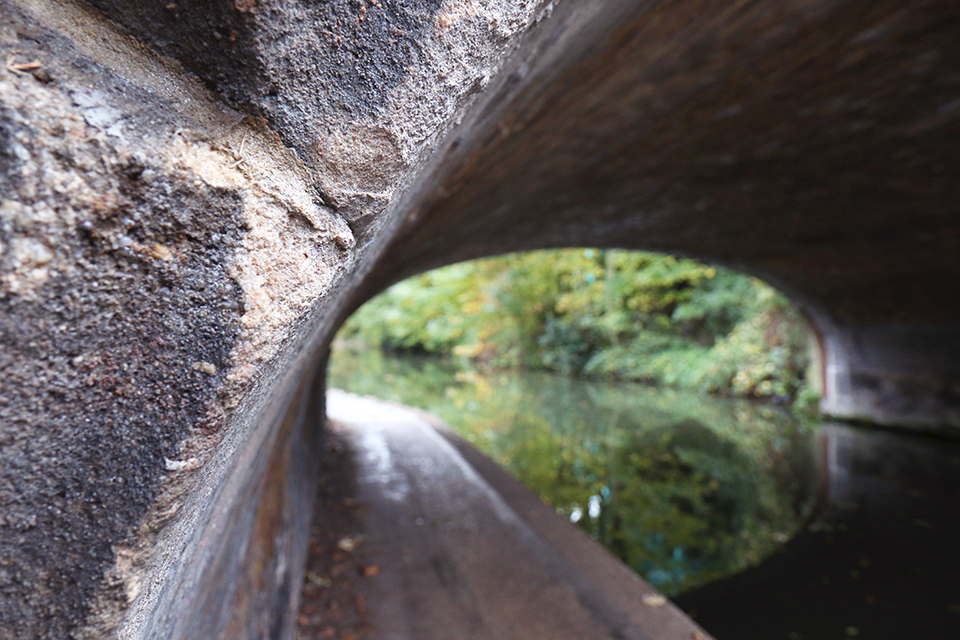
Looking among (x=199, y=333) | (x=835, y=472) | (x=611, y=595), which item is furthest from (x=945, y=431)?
(x=199, y=333)

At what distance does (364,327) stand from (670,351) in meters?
32.3

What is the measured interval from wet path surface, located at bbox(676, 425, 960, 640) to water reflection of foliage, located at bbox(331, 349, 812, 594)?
276 mm

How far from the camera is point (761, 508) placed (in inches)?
248

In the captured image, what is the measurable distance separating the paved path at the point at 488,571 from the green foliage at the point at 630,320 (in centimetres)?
1172

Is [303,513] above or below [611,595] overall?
above

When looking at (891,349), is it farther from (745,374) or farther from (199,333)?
(199,333)

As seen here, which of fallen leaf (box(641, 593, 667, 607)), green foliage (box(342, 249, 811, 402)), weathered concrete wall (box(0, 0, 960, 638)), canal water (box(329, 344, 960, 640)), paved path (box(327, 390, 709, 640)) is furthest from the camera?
green foliage (box(342, 249, 811, 402))

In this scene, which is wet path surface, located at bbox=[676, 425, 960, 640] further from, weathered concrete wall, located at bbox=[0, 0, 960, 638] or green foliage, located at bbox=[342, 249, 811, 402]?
green foliage, located at bbox=[342, 249, 811, 402]

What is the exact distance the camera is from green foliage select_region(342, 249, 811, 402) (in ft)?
51.1

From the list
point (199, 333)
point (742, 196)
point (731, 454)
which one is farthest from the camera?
point (731, 454)

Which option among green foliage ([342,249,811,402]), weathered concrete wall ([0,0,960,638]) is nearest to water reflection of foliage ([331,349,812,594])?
green foliage ([342,249,811,402])

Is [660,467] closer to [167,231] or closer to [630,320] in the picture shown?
[167,231]

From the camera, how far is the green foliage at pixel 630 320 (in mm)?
15578

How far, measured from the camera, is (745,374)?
603 inches
